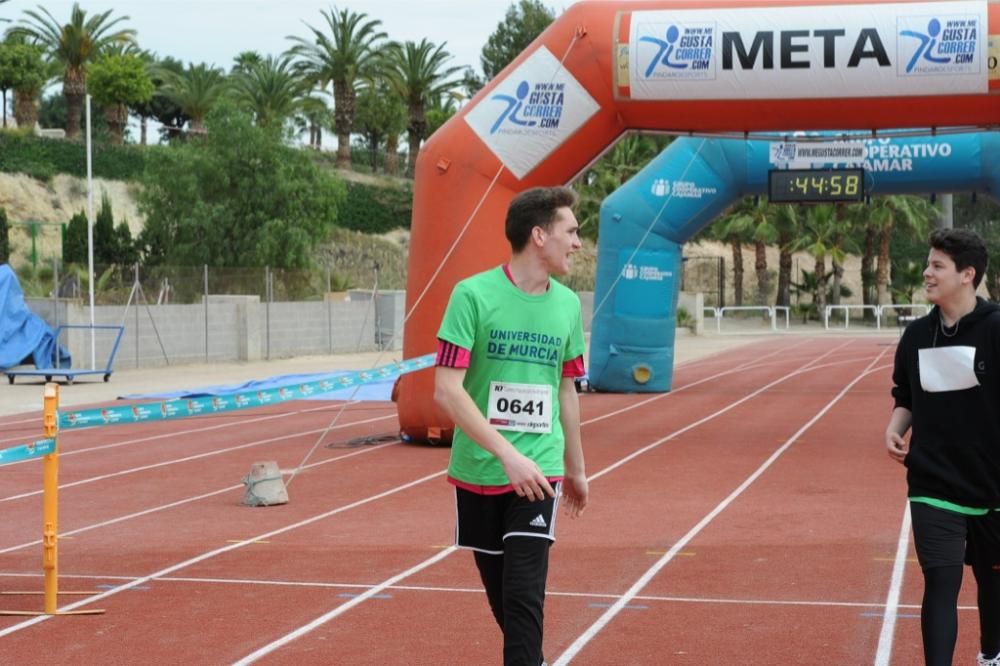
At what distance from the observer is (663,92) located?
45.4ft

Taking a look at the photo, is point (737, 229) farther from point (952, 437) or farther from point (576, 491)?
point (576, 491)

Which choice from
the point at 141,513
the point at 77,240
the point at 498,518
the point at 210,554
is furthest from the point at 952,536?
the point at 77,240

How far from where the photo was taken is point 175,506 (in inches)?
419

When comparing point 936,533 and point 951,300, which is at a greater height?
point 951,300

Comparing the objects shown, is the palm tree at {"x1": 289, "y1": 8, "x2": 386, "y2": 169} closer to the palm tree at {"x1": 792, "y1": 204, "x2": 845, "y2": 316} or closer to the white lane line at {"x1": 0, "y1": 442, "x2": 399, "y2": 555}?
the palm tree at {"x1": 792, "y1": 204, "x2": 845, "y2": 316}

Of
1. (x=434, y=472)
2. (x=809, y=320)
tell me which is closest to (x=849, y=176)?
(x=434, y=472)

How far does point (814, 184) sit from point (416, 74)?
46408 millimetres

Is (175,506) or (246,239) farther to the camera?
(246,239)

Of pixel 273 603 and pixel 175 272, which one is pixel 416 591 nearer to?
pixel 273 603

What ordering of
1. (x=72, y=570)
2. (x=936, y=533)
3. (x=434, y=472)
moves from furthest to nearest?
1. (x=434, y=472)
2. (x=72, y=570)
3. (x=936, y=533)

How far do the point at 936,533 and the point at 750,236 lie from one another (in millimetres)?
53537

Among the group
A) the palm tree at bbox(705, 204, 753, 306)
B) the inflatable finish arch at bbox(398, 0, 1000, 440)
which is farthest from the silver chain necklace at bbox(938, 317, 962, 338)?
the palm tree at bbox(705, 204, 753, 306)

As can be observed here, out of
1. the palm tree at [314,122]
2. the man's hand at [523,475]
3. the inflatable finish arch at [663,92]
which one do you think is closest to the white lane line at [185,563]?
the man's hand at [523,475]

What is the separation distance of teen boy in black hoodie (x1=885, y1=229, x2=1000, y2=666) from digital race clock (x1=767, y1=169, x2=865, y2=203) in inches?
587
